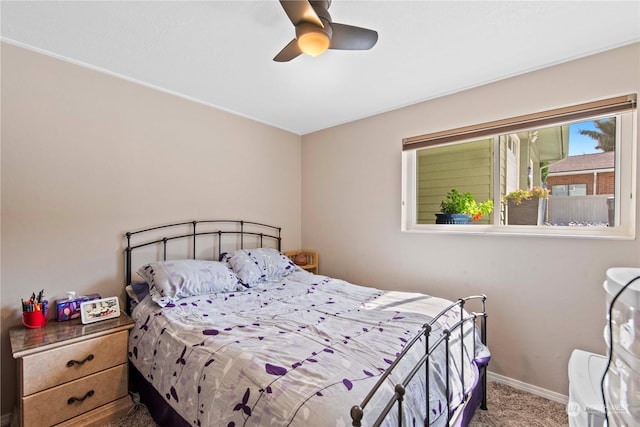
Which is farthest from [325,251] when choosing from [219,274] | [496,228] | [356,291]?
[496,228]

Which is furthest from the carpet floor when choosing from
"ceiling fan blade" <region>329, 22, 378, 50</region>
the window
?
"ceiling fan blade" <region>329, 22, 378, 50</region>

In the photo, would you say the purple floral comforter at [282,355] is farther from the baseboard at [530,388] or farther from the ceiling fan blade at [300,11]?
the ceiling fan blade at [300,11]

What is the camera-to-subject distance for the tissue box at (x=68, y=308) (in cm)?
195

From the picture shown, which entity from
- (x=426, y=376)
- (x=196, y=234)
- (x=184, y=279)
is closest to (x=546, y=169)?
(x=426, y=376)

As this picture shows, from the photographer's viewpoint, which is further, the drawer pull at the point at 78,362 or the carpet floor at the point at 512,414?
the carpet floor at the point at 512,414

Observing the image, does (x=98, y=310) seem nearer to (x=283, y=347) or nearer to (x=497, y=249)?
(x=283, y=347)

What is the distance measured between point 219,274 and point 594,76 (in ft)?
10.5

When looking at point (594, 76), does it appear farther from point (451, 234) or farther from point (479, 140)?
point (451, 234)

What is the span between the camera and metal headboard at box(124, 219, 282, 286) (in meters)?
2.42

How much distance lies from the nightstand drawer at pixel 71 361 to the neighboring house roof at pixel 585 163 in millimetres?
3495

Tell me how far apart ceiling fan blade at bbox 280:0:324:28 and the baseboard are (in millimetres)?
2898

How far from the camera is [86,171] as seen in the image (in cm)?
219

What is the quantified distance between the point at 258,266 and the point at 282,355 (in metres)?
1.52

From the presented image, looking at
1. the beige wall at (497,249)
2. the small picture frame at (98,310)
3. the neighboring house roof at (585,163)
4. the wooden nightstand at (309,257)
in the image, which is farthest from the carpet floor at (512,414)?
the wooden nightstand at (309,257)
